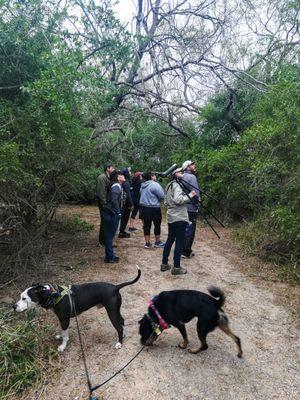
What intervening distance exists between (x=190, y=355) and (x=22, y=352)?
187cm

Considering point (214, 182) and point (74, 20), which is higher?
point (74, 20)

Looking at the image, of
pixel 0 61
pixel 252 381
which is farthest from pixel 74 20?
pixel 252 381

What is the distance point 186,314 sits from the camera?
360cm

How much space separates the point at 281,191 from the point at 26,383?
17.9ft

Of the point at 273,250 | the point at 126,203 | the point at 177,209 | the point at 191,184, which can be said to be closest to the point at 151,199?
the point at 191,184

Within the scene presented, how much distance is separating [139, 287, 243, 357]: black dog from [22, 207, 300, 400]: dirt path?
0.70 ft

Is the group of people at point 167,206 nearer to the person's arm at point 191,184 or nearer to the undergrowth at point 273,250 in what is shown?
the person's arm at point 191,184

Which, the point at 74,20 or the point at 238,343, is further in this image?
the point at 74,20

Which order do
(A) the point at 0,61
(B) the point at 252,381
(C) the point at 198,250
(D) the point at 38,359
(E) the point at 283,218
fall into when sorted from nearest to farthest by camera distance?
(B) the point at 252,381 → (D) the point at 38,359 → (A) the point at 0,61 → (E) the point at 283,218 → (C) the point at 198,250

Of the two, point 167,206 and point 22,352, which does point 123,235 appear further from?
point 22,352

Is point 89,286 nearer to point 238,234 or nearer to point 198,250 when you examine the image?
point 198,250

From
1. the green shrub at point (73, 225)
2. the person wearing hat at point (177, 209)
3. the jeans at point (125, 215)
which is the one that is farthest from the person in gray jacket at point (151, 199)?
the green shrub at point (73, 225)

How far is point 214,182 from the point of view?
10.2 meters

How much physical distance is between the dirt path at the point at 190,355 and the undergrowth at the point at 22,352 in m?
0.17
